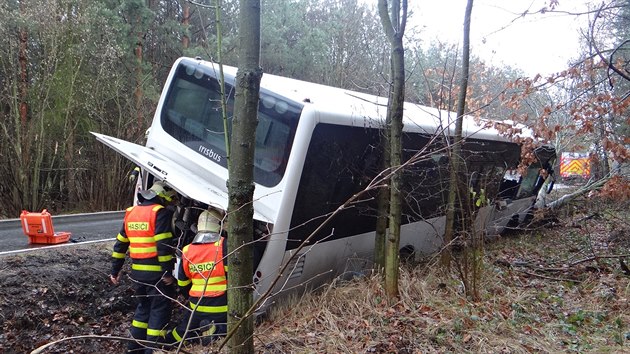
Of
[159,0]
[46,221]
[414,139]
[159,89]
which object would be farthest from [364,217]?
[159,0]

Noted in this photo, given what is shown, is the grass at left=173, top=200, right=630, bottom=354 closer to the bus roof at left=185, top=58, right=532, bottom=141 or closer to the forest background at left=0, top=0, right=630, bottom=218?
the bus roof at left=185, top=58, right=532, bottom=141

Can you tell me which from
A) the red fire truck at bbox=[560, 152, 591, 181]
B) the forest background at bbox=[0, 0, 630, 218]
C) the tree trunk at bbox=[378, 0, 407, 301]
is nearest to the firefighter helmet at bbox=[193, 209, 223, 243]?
the tree trunk at bbox=[378, 0, 407, 301]

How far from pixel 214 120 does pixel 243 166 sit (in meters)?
3.39

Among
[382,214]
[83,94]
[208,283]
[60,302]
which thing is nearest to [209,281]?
[208,283]

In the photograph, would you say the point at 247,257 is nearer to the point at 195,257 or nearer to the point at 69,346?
the point at 195,257

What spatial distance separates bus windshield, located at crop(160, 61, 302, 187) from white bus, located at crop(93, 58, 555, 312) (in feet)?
0.04

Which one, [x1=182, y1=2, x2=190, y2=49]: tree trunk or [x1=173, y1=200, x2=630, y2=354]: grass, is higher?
[x1=182, y1=2, x2=190, y2=49]: tree trunk

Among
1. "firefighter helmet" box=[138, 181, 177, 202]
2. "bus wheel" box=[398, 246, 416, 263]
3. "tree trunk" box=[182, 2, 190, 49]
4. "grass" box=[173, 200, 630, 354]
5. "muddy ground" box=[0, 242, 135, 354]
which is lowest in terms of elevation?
"muddy ground" box=[0, 242, 135, 354]

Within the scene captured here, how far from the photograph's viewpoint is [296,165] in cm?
462

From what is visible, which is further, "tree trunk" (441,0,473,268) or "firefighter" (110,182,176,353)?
"tree trunk" (441,0,473,268)

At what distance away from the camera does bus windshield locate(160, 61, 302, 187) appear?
4.76 metres

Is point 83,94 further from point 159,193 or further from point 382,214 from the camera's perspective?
point 382,214

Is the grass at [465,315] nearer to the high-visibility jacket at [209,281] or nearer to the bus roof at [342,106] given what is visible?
the high-visibility jacket at [209,281]

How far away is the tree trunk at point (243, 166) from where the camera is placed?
7.24ft
